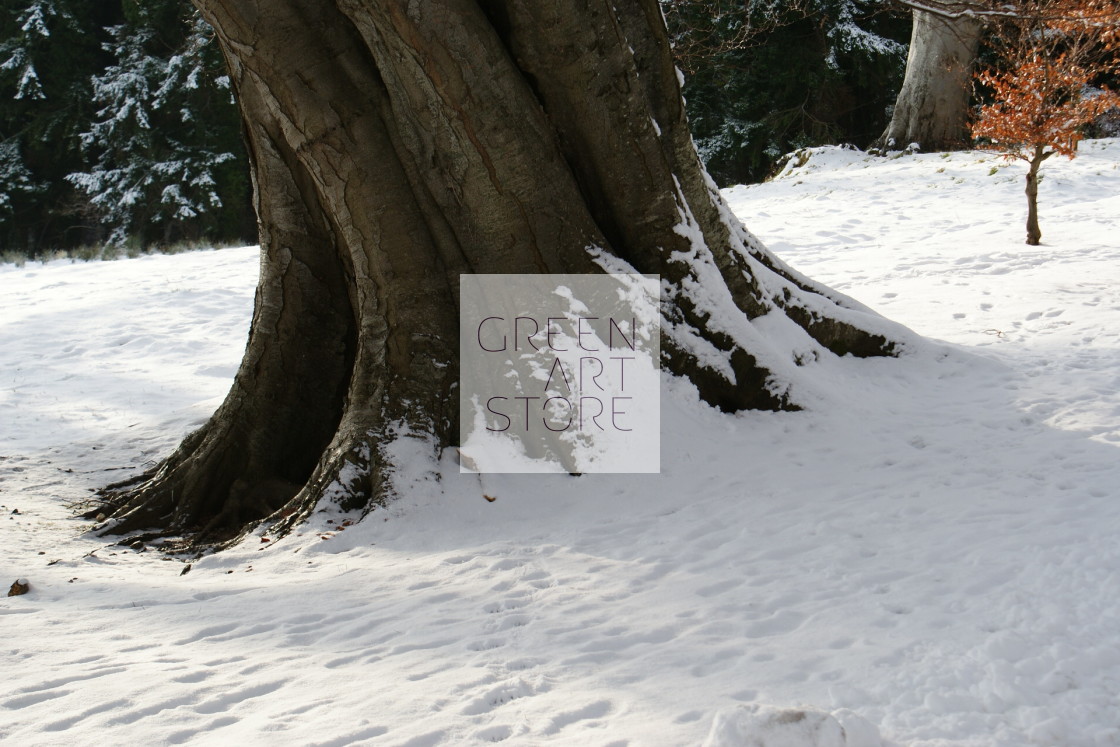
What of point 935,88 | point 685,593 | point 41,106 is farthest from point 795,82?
point 41,106

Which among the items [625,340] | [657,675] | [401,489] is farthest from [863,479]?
[401,489]

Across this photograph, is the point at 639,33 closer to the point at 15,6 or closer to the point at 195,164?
the point at 195,164

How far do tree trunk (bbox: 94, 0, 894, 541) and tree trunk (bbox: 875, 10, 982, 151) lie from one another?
393 inches

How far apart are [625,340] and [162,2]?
21303 millimetres

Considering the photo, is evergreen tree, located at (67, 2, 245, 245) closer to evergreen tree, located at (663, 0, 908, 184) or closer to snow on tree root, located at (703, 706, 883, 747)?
evergreen tree, located at (663, 0, 908, 184)

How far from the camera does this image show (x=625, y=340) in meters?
4.43

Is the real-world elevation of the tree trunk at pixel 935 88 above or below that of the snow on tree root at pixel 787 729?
above

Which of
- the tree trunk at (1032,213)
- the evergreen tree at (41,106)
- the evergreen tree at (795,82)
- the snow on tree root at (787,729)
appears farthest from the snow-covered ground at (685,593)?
the evergreen tree at (41,106)

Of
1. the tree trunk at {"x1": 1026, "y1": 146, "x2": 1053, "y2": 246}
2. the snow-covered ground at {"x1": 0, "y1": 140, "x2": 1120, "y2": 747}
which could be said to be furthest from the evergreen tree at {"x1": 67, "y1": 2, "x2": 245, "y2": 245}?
the tree trunk at {"x1": 1026, "y1": 146, "x2": 1053, "y2": 246}
